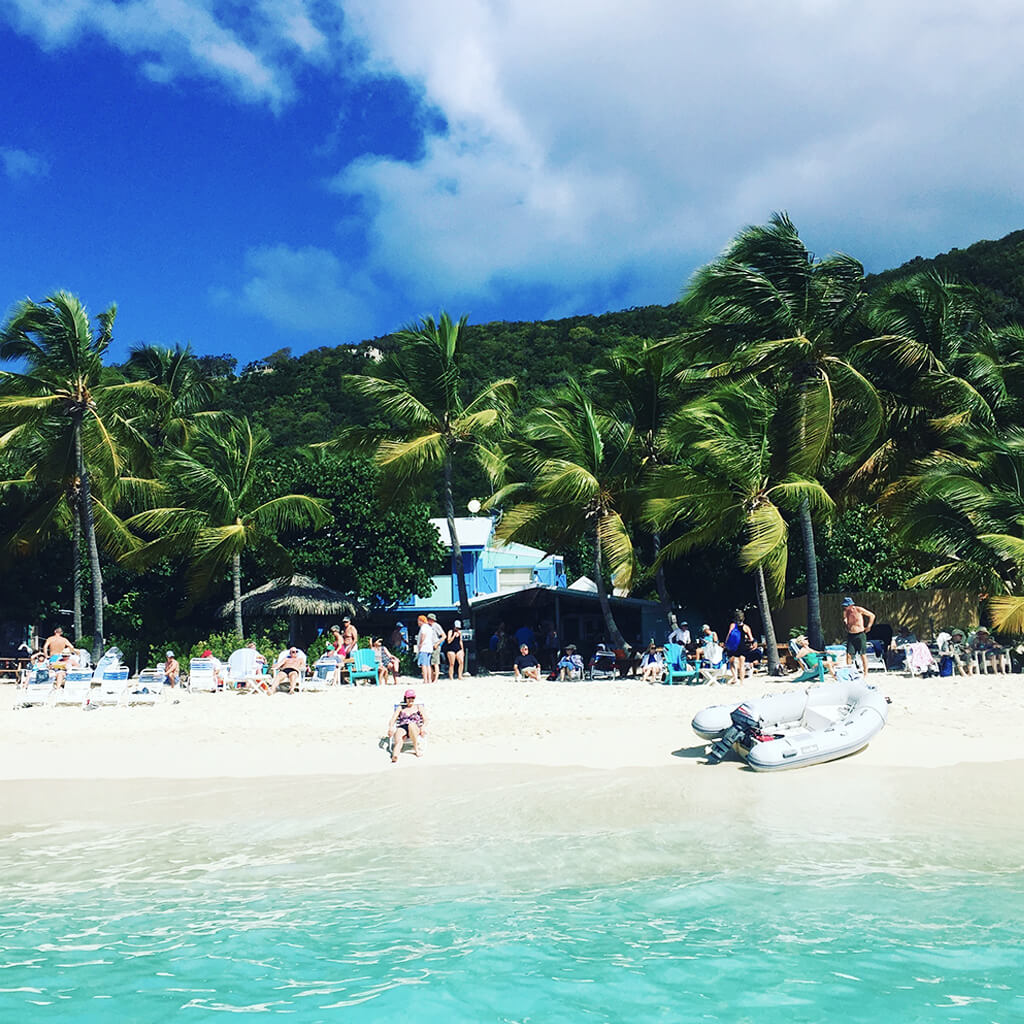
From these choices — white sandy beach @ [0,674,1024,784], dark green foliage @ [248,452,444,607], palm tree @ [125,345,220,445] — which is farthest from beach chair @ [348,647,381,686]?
palm tree @ [125,345,220,445]

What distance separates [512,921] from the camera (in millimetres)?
6531

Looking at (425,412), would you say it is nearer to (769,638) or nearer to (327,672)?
(327,672)

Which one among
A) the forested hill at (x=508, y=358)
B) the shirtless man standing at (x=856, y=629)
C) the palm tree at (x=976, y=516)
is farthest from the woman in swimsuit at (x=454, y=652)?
the forested hill at (x=508, y=358)

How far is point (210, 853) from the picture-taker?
26.8ft

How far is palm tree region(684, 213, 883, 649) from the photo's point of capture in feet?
60.1

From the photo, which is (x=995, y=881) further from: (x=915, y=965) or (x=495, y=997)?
(x=495, y=997)

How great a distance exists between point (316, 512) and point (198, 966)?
58.7ft

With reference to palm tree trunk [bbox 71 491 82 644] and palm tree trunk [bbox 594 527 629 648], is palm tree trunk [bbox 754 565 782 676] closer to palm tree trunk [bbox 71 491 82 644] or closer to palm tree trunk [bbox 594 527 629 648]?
palm tree trunk [bbox 594 527 629 648]

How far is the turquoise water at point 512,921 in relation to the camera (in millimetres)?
5484

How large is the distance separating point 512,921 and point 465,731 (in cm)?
649

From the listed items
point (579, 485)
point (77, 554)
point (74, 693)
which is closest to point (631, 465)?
point (579, 485)

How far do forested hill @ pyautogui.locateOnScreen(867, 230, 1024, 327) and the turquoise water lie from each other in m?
31.4

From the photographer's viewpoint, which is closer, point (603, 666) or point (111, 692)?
point (111, 692)

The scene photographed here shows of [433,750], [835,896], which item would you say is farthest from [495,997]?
[433,750]
